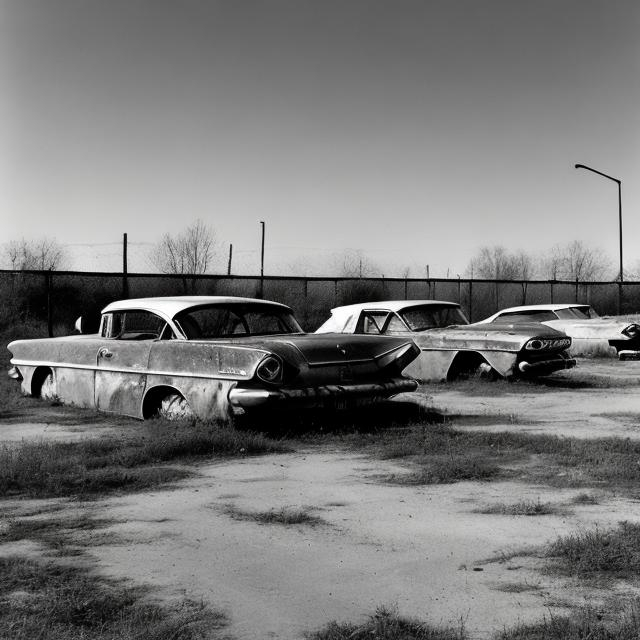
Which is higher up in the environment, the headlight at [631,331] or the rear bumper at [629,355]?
the headlight at [631,331]

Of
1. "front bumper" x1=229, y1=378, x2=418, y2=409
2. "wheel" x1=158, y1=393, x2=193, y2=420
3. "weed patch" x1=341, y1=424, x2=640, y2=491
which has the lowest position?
"weed patch" x1=341, y1=424, x2=640, y2=491

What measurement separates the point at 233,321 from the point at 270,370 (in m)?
1.58

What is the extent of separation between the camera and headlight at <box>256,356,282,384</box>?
24.4 ft

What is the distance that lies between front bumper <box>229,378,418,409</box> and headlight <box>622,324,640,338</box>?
33.3 ft

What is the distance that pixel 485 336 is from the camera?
487 inches

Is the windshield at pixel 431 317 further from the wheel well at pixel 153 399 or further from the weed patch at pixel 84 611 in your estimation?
the weed patch at pixel 84 611

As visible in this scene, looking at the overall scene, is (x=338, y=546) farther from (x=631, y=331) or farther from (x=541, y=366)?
→ (x=631, y=331)

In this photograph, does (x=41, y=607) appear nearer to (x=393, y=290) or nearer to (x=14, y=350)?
(x=14, y=350)

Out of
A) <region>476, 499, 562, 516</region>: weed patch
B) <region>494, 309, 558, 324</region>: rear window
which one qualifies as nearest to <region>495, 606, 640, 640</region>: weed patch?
<region>476, 499, 562, 516</region>: weed patch

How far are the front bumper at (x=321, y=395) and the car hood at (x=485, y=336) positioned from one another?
12.6 feet

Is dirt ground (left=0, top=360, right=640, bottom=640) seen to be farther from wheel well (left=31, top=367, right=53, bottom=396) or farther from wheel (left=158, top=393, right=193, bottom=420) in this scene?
wheel well (left=31, top=367, right=53, bottom=396)

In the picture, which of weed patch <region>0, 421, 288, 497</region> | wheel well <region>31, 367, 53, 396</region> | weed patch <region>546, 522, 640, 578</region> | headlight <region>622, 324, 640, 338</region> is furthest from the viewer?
headlight <region>622, 324, 640, 338</region>

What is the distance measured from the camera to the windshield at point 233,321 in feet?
28.1

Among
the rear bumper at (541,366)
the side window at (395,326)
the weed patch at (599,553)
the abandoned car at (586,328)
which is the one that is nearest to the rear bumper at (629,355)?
the abandoned car at (586,328)
